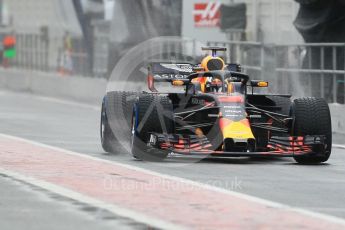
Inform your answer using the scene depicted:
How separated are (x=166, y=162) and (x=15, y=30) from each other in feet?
111

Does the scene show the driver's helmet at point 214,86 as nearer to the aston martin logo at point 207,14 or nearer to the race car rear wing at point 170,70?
the race car rear wing at point 170,70

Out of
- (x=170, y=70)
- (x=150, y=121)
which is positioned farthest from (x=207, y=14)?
(x=150, y=121)

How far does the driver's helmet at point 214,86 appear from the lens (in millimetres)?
16828

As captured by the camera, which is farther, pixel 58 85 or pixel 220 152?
pixel 58 85

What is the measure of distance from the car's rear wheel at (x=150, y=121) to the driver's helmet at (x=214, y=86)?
107cm

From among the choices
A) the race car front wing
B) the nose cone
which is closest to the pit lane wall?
the race car front wing

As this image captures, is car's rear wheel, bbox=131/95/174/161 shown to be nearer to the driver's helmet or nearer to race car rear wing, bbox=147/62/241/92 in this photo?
the driver's helmet

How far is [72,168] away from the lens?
579 inches

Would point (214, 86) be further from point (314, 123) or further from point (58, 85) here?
point (58, 85)

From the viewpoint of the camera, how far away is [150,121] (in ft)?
52.1

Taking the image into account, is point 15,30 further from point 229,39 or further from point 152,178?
point 152,178

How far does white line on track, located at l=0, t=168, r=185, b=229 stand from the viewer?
1014 cm

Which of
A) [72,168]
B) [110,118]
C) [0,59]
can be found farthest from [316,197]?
[0,59]

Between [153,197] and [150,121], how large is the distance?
13.2ft
